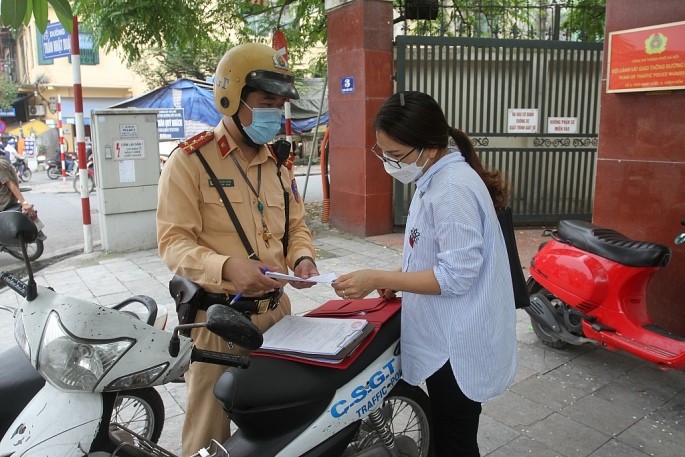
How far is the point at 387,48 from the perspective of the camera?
716 cm

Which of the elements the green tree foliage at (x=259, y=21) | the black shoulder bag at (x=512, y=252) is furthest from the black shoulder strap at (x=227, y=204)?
the green tree foliage at (x=259, y=21)

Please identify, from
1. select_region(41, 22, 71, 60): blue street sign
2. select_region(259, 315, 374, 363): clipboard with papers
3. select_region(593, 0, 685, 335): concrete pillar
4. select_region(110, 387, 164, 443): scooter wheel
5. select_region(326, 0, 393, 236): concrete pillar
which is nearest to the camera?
select_region(259, 315, 374, 363): clipboard with papers

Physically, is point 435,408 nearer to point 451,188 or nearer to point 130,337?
point 451,188

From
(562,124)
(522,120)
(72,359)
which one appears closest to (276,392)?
(72,359)

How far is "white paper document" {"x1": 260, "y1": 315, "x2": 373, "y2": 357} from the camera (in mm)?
1916

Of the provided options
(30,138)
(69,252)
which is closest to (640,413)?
(69,252)

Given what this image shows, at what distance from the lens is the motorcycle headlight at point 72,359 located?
4.86 ft

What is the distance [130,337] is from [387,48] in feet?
20.6

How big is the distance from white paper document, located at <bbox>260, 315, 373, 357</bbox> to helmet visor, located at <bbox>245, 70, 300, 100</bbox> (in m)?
0.86

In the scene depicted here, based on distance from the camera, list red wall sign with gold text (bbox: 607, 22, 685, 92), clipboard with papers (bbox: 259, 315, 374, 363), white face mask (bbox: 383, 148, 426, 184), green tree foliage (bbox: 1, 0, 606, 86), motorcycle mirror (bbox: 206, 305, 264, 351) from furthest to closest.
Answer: green tree foliage (bbox: 1, 0, 606, 86)
red wall sign with gold text (bbox: 607, 22, 685, 92)
white face mask (bbox: 383, 148, 426, 184)
clipboard with papers (bbox: 259, 315, 374, 363)
motorcycle mirror (bbox: 206, 305, 264, 351)

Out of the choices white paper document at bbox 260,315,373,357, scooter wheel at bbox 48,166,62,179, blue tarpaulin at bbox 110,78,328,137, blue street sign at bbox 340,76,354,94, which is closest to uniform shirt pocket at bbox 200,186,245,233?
white paper document at bbox 260,315,373,357

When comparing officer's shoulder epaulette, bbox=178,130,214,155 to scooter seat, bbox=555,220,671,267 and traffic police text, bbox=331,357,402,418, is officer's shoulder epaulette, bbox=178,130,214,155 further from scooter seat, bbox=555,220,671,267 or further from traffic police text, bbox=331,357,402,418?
scooter seat, bbox=555,220,671,267

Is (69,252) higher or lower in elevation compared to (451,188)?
lower

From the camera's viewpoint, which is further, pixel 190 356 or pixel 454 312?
pixel 454 312
